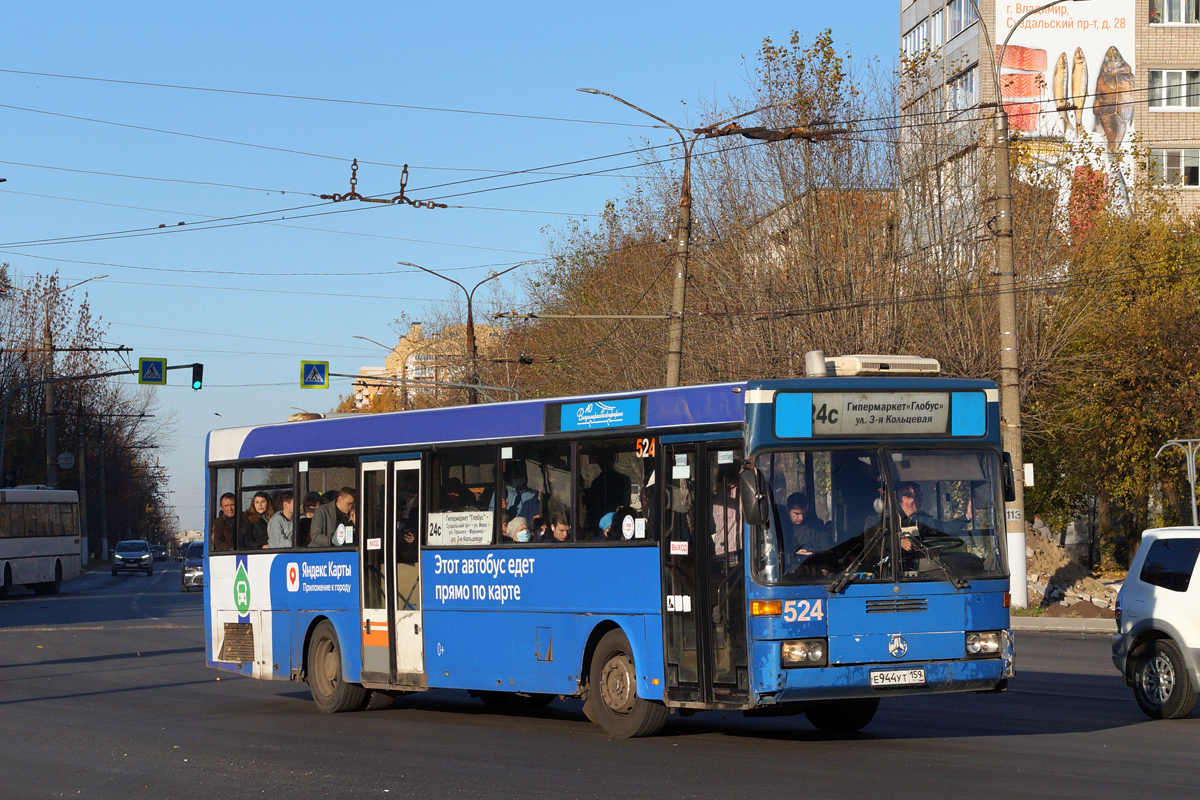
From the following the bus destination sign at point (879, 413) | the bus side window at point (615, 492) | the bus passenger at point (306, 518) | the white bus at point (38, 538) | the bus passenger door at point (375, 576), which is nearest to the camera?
the bus destination sign at point (879, 413)

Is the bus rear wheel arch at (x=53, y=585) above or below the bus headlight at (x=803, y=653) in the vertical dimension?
below

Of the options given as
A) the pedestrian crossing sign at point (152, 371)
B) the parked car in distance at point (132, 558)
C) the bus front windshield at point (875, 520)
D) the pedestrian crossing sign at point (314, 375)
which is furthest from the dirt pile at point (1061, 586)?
the parked car in distance at point (132, 558)

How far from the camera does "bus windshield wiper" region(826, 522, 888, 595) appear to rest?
10.7 meters

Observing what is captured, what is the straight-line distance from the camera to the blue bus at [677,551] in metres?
10.8

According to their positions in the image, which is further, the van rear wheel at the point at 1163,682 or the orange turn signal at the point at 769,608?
the van rear wheel at the point at 1163,682

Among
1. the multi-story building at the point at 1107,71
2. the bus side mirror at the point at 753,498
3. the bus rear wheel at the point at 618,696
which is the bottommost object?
the bus rear wheel at the point at 618,696

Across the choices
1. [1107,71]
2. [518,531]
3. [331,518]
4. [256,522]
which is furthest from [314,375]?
[1107,71]

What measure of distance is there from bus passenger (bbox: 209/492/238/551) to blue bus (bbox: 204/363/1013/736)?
1823 mm

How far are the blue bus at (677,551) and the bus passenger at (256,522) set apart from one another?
1.14 metres

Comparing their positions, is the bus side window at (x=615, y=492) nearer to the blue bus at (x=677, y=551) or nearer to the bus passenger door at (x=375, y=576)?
the blue bus at (x=677, y=551)

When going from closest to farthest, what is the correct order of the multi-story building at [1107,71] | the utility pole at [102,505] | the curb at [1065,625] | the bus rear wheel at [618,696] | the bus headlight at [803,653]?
the bus headlight at [803,653] < the bus rear wheel at [618,696] < the curb at [1065,625] < the multi-story building at [1107,71] < the utility pole at [102,505]

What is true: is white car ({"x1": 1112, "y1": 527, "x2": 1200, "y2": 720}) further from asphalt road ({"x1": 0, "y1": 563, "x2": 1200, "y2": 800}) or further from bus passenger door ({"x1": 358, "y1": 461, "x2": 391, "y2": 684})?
bus passenger door ({"x1": 358, "y1": 461, "x2": 391, "y2": 684})

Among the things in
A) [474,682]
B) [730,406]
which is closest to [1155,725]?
[730,406]

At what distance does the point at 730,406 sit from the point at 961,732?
322 centimetres
